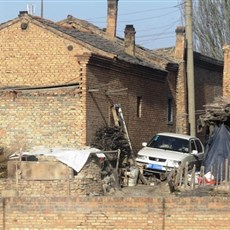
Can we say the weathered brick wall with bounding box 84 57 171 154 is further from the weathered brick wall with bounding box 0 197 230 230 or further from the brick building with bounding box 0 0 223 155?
the weathered brick wall with bounding box 0 197 230 230

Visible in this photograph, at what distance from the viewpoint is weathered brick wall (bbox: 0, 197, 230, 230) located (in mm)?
16016

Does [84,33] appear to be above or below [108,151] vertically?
above

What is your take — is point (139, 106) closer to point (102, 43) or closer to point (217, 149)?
point (102, 43)

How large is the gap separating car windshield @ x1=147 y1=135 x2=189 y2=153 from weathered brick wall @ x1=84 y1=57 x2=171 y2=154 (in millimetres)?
2073

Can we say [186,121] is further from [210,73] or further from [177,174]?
[177,174]

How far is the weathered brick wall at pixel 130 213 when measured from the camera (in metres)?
16.0

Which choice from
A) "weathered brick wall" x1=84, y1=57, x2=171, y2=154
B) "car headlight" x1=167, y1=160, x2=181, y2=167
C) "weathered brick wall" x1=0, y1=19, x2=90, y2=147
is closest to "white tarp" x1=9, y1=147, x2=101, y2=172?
"weathered brick wall" x1=0, y1=19, x2=90, y2=147

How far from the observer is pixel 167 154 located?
2584cm

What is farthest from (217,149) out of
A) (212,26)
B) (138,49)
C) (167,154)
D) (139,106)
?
(212,26)

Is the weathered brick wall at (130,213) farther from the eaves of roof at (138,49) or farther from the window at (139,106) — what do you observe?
the eaves of roof at (138,49)

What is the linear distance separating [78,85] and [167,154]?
4082mm

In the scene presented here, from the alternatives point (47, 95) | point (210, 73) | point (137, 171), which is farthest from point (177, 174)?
point (210, 73)

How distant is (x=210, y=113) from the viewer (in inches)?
989

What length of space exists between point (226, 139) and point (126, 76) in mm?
6078
